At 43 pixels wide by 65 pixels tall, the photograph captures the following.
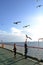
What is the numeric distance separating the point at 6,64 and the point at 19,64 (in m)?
1.25

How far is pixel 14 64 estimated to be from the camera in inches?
610

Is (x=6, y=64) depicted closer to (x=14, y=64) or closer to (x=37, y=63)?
(x=14, y=64)

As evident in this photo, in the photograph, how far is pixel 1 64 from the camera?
15398 mm

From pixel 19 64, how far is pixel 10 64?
0.87m

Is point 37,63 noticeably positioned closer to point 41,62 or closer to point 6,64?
point 41,62

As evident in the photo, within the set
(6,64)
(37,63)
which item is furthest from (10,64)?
(37,63)

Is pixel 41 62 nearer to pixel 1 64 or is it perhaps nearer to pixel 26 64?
pixel 26 64

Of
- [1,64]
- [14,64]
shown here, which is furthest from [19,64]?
[1,64]

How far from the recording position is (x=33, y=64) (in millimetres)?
15281

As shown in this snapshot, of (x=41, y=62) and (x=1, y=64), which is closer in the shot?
(x=1, y=64)

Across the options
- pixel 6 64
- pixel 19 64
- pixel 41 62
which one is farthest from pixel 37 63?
pixel 6 64

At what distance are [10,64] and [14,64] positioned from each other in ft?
1.27

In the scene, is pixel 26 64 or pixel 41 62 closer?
pixel 26 64

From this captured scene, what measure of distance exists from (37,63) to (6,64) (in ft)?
9.98
